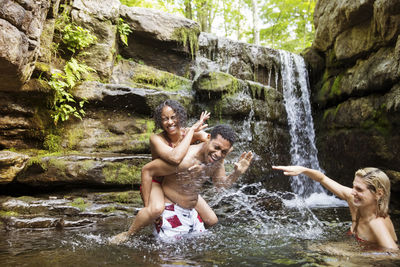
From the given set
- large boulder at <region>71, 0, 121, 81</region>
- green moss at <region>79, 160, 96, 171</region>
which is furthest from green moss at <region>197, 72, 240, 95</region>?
green moss at <region>79, 160, 96, 171</region>

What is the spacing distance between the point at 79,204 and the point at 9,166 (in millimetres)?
1520

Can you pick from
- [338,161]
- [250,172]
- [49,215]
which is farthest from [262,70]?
[49,215]

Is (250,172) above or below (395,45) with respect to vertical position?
below

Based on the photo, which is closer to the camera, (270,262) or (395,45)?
(270,262)

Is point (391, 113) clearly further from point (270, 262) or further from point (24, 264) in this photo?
point (24, 264)

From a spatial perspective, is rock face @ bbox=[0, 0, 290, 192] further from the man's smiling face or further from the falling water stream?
the man's smiling face

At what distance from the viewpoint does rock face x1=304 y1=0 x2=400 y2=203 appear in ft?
23.1

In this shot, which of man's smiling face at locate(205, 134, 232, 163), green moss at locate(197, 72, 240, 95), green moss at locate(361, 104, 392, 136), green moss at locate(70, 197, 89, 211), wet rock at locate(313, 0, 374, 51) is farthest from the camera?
green moss at locate(197, 72, 240, 95)

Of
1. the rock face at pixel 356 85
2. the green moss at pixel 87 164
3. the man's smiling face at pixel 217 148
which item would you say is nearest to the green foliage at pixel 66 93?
the green moss at pixel 87 164

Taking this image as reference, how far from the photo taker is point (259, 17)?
19.9 m

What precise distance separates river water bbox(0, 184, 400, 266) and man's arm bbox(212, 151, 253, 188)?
705 millimetres

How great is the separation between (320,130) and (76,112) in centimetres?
757

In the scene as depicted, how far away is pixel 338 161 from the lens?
912 centimetres

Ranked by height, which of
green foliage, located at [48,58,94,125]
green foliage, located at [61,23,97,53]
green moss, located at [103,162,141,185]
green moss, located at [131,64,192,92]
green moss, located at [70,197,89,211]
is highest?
green foliage, located at [61,23,97,53]
